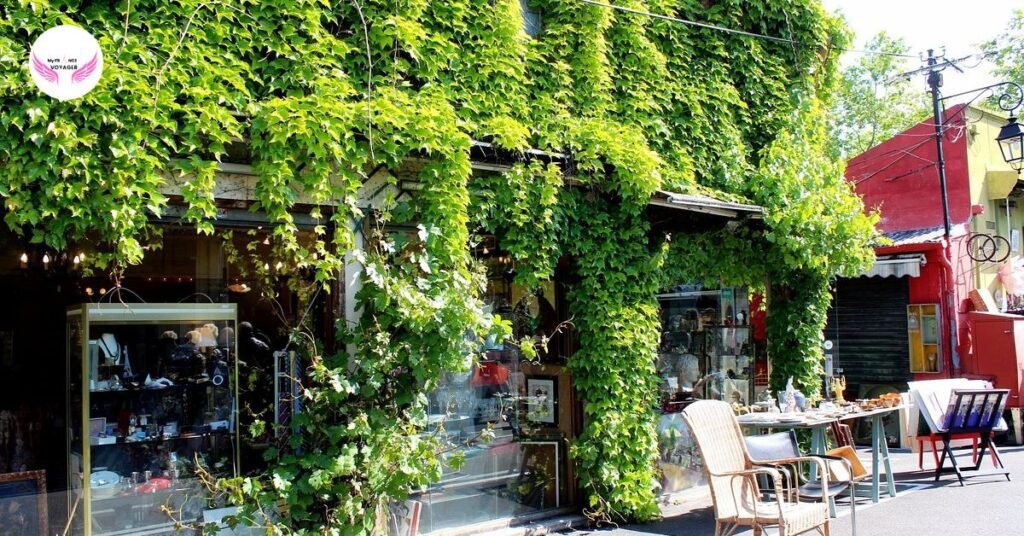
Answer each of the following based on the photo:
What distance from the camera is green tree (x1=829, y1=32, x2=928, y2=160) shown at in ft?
105

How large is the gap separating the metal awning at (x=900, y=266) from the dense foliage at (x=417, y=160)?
5.60 meters

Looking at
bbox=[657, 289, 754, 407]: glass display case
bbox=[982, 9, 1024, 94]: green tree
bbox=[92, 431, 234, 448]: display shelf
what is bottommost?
bbox=[92, 431, 234, 448]: display shelf

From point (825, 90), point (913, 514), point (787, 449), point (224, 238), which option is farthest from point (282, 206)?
point (825, 90)

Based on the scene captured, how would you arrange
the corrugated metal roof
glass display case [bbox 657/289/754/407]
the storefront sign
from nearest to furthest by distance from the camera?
1. the storefront sign
2. glass display case [bbox 657/289/754/407]
3. the corrugated metal roof

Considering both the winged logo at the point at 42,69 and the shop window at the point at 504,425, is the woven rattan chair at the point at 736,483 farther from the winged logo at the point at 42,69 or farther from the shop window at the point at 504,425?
the winged logo at the point at 42,69

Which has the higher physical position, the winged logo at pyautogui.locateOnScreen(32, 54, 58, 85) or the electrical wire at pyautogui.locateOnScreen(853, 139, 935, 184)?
the electrical wire at pyautogui.locateOnScreen(853, 139, 935, 184)

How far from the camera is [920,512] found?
25.5 ft

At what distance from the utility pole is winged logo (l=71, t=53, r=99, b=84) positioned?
1357 cm

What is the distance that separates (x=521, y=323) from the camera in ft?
25.0

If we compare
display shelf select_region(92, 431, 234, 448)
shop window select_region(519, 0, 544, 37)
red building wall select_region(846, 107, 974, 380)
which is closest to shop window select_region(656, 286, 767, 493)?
shop window select_region(519, 0, 544, 37)

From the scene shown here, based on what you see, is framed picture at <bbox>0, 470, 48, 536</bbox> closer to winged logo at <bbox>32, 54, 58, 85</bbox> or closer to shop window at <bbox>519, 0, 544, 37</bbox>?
winged logo at <bbox>32, 54, 58, 85</bbox>

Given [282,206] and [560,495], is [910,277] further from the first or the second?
[282,206]

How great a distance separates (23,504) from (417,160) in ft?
11.7

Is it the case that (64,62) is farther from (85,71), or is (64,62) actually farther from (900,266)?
(900,266)
